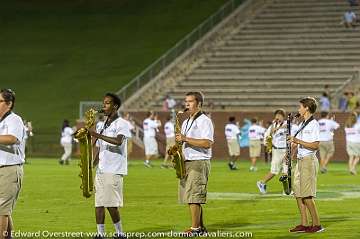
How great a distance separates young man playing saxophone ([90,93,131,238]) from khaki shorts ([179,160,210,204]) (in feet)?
3.88

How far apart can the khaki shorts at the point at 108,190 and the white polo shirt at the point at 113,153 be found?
0.09 meters

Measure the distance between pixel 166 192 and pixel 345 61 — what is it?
27399 mm

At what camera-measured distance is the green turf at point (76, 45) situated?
5638cm

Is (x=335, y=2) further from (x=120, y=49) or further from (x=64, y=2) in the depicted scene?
(x=64, y=2)

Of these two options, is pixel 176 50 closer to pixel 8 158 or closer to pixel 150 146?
pixel 150 146

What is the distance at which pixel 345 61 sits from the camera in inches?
2092

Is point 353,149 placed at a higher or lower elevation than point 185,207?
higher

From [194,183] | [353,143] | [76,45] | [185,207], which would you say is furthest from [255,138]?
[194,183]

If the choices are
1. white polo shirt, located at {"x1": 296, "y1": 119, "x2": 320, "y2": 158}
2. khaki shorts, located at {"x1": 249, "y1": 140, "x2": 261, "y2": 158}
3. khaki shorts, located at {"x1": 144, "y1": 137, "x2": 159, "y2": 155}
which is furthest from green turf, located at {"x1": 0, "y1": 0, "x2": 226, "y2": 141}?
white polo shirt, located at {"x1": 296, "y1": 119, "x2": 320, "y2": 158}

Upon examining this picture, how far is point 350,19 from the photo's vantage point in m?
55.7

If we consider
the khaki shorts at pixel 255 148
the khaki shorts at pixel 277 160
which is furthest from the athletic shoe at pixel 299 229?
the khaki shorts at pixel 255 148

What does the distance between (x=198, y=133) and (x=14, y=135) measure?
11.3ft

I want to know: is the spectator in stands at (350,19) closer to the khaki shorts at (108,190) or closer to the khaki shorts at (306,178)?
the khaki shorts at (306,178)

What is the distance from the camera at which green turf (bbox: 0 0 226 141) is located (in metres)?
56.4
